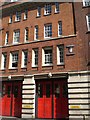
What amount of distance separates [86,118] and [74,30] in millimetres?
8189

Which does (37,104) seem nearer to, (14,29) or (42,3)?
(14,29)

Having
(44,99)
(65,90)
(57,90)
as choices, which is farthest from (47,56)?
(44,99)

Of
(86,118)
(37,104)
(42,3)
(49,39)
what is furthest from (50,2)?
(86,118)

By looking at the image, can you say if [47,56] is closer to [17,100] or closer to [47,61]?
[47,61]

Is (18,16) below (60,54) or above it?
above

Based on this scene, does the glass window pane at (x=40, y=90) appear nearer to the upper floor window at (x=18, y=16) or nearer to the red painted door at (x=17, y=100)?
the red painted door at (x=17, y=100)

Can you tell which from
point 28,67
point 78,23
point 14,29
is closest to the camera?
point 78,23

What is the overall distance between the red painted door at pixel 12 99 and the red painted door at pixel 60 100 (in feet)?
13.5

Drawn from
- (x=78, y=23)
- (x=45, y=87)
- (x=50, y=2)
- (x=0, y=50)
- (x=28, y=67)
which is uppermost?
(x=50, y=2)

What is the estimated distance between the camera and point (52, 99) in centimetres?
2281

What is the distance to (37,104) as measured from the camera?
23.4m

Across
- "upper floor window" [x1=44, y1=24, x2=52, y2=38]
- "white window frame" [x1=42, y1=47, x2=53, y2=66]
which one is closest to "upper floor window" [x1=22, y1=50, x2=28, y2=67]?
"white window frame" [x1=42, y1=47, x2=53, y2=66]

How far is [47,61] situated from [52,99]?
3.82m

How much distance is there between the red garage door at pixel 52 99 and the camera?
73.3ft
